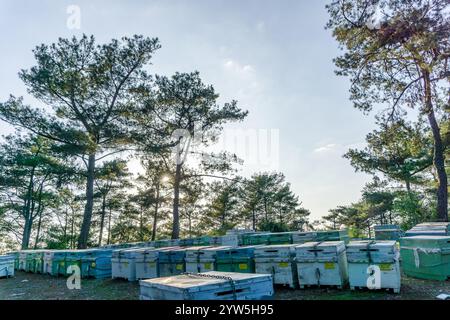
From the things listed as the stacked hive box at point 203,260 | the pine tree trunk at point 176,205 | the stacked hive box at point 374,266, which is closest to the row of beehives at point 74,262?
the stacked hive box at point 203,260

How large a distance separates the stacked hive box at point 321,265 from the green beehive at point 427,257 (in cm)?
226

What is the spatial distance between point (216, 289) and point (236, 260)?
15.5 feet

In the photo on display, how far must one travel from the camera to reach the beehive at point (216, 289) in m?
4.19

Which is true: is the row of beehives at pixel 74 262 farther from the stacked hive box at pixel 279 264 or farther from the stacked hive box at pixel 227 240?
the stacked hive box at pixel 279 264

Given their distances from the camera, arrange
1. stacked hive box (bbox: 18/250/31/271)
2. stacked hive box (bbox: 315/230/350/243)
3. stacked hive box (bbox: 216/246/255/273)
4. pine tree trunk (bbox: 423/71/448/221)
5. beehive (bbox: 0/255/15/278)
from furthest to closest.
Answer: stacked hive box (bbox: 18/250/31/271)
pine tree trunk (bbox: 423/71/448/221)
beehive (bbox: 0/255/15/278)
stacked hive box (bbox: 315/230/350/243)
stacked hive box (bbox: 216/246/255/273)

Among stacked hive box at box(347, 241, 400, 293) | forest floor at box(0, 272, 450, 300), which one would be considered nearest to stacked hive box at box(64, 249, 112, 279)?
forest floor at box(0, 272, 450, 300)

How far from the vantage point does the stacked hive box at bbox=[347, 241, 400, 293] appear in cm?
726

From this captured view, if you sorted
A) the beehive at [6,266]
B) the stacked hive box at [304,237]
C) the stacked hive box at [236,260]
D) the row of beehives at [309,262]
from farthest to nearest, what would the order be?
the beehive at [6,266] → the stacked hive box at [304,237] → the stacked hive box at [236,260] → the row of beehives at [309,262]

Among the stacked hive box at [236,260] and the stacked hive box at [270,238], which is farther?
the stacked hive box at [270,238]

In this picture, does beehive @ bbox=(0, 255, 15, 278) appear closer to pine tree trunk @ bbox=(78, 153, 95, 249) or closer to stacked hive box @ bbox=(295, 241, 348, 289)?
pine tree trunk @ bbox=(78, 153, 95, 249)

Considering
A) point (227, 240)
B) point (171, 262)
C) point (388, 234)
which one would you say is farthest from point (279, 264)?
point (388, 234)

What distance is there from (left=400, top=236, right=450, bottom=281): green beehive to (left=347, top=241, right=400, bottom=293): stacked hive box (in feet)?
5.38

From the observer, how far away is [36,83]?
19516mm
